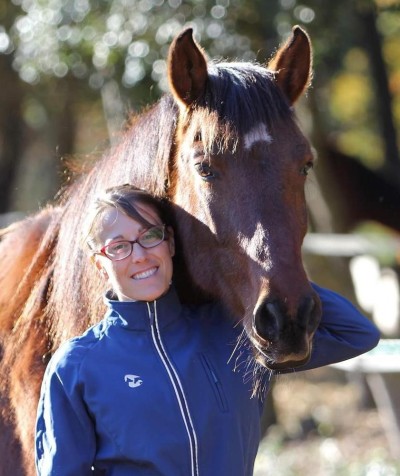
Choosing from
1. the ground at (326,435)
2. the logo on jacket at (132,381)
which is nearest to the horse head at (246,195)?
the logo on jacket at (132,381)

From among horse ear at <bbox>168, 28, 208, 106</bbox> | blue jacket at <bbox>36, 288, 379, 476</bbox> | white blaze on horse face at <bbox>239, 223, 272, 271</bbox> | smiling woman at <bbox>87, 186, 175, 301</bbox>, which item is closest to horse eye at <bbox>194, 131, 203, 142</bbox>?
horse ear at <bbox>168, 28, 208, 106</bbox>

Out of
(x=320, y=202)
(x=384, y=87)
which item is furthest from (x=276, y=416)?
(x=384, y=87)

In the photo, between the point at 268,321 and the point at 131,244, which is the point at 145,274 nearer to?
the point at 131,244

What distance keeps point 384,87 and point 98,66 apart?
3.28 meters

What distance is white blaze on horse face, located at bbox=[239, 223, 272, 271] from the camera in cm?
249

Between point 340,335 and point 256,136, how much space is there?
66 cm

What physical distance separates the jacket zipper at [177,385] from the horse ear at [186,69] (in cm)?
70

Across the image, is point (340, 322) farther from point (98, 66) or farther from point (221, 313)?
point (98, 66)

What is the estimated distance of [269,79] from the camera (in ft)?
9.28

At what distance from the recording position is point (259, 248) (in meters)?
2.52

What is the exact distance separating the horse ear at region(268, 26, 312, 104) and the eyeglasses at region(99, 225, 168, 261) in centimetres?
66

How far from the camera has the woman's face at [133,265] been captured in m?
2.57

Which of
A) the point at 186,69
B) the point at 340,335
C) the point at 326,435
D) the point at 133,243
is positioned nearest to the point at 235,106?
the point at 186,69

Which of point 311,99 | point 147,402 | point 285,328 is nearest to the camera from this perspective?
point 285,328
